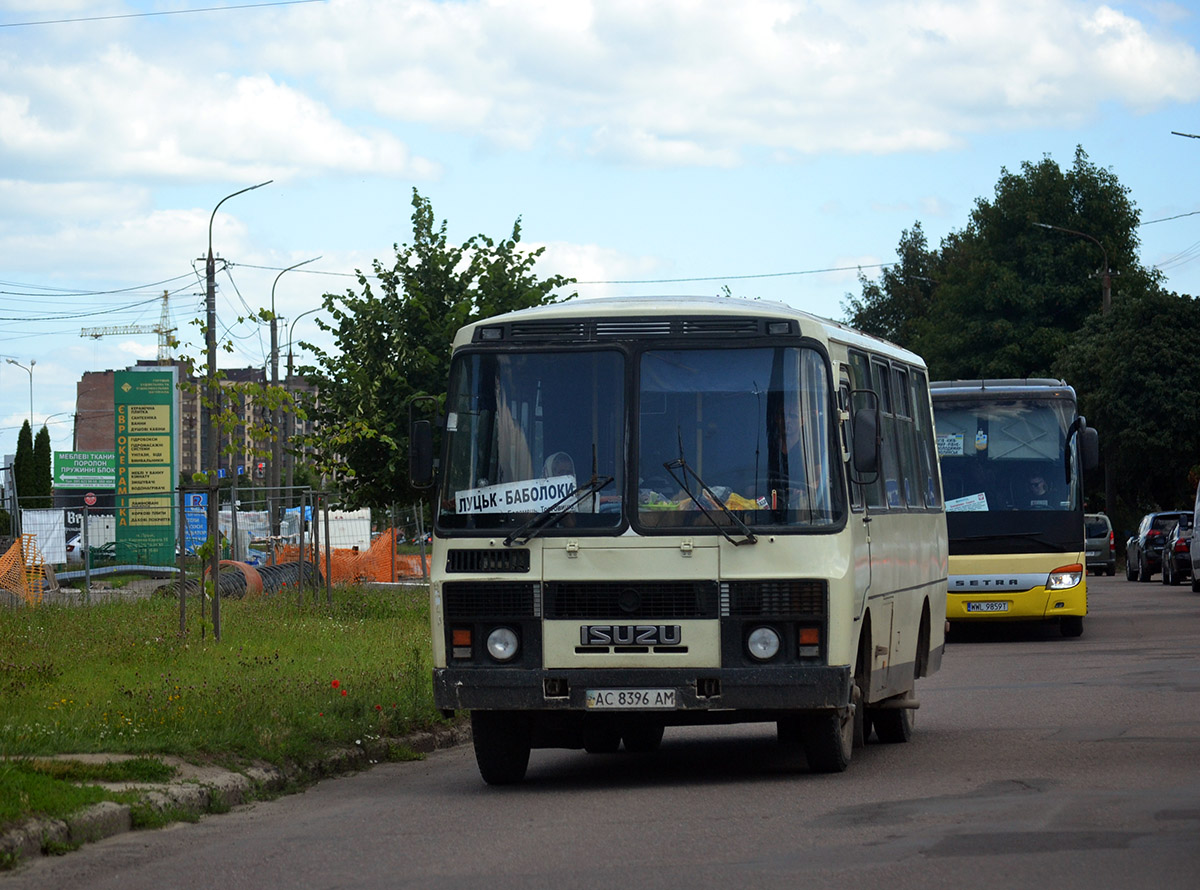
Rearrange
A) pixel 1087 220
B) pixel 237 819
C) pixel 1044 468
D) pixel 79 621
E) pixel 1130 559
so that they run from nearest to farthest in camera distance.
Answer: pixel 237 819 < pixel 79 621 < pixel 1044 468 < pixel 1130 559 < pixel 1087 220

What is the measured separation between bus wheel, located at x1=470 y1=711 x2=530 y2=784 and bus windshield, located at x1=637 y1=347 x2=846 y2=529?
160 centimetres

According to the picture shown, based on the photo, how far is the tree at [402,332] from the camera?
27.9 meters

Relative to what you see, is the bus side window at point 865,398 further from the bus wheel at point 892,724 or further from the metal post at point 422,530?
the metal post at point 422,530

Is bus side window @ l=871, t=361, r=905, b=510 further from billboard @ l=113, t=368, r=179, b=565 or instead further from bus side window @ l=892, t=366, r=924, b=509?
billboard @ l=113, t=368, r=179, b=565

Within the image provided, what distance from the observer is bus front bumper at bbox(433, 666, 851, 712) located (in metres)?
10.2

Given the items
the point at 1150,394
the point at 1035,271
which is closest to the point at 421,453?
the point at 1150,394

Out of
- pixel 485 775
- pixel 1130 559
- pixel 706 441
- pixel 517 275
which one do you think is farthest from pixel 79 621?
pixel 1130 559

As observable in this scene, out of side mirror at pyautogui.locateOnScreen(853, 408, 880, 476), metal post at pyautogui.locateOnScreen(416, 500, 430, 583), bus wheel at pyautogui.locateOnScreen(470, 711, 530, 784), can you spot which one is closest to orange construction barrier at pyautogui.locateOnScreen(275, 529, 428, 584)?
metal post at pyautogui.locateOnScreen(416, 500, 430, 583)

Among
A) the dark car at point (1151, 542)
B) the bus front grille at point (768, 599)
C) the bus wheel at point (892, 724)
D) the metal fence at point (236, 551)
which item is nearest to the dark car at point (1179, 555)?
the dark car at point (1151, 542)

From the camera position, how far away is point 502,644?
10.5 m

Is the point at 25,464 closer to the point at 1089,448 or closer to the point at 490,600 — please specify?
the point at 1089,448

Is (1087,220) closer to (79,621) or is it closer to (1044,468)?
(1044,468)

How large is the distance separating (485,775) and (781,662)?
209 cm

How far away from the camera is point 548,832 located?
9023 mm
